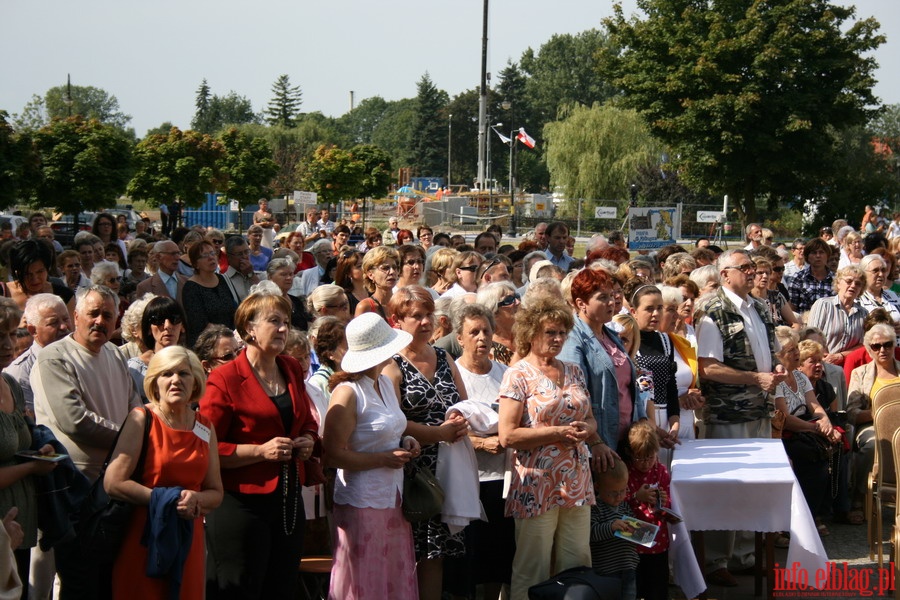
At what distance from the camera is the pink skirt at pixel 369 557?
192 inches

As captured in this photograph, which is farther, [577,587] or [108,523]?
[577,587]

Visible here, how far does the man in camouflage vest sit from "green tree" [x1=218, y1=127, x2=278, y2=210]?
30516 millimetres

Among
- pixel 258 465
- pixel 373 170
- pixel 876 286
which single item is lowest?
pixel 258 465

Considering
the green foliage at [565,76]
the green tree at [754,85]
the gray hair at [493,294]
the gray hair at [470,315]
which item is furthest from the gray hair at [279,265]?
the green foliage at [565,76]

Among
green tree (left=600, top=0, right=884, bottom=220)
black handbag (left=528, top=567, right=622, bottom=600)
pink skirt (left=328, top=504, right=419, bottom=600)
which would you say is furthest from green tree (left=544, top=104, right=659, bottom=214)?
pink skirt (left=328, top=504, right=419, bottom=600)

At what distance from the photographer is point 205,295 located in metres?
7.69

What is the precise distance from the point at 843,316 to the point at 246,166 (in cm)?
3007

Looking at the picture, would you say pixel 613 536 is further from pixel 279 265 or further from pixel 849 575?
pixel 279 265

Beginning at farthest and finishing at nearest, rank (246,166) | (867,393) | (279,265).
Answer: (246,166) → (279,265) → (867,393)

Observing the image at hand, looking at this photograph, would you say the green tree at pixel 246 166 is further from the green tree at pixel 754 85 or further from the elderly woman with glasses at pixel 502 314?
the elderly woman with glasses at pixel 502 314

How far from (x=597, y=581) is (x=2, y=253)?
642 cm

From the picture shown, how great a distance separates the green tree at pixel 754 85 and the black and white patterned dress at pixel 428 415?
2712 cm

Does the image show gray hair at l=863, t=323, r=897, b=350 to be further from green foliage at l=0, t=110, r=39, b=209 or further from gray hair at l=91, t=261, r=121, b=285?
green foliage at l=0, t=110, r=39, b=209

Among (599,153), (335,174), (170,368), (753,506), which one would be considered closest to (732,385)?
(753,506)
